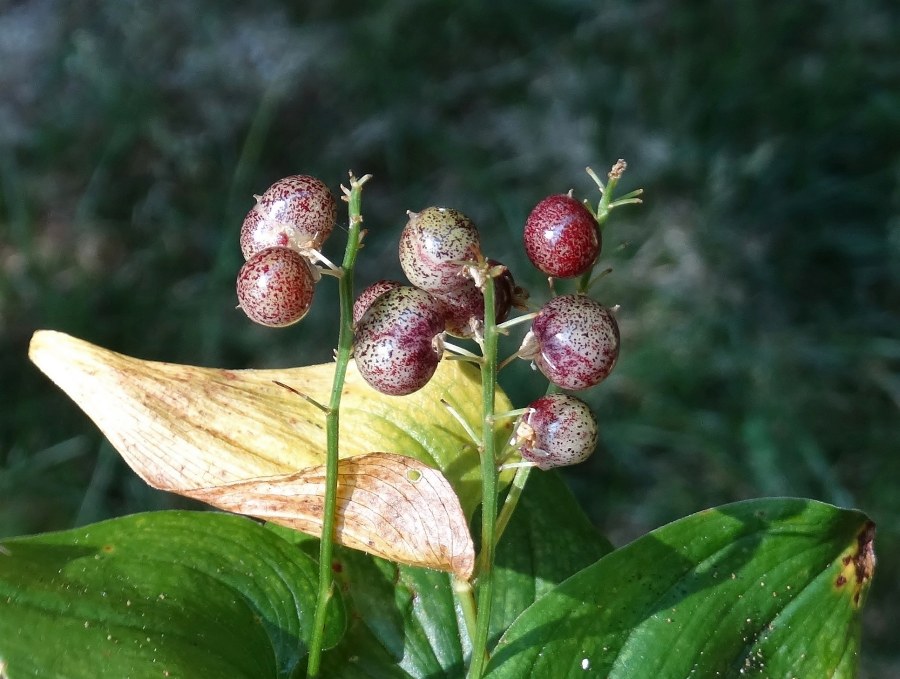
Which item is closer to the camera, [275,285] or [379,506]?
[275,285]

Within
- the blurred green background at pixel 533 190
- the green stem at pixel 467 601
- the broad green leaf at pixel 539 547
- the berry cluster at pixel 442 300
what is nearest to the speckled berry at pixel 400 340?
the berry cluster at pixel 442 300

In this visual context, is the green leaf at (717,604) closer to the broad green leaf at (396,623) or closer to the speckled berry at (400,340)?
the broad green leaf at (396,623)

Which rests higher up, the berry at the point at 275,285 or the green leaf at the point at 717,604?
the berry at the point at 275,285

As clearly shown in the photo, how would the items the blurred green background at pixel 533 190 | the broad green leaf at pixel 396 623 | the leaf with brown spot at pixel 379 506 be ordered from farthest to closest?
1. the blurred green background at pixel 533 190
2. the broad green leaf at pixel 396 623
3. the leaf with brown spot at pixel 379 506

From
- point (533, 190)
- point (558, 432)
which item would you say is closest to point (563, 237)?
point (558, 432)

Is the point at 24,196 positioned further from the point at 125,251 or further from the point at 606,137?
the point at 606,137

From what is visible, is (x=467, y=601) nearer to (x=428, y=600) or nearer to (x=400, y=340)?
(x=428, y=600)

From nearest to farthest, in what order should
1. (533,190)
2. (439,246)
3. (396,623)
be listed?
(439,246) → (396,623) → (533,190)
